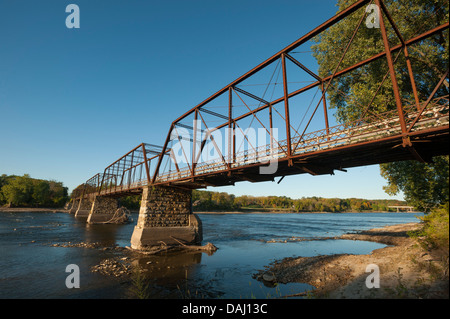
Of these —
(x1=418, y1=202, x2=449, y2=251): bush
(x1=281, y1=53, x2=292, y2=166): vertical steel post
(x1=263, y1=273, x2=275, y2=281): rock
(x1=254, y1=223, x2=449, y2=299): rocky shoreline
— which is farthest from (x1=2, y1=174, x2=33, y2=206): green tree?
(x1=418, y1=202, x2=449, y2=251): bush

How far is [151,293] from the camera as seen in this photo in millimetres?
10547

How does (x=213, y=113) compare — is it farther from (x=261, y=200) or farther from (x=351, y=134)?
(x=261, y=200)

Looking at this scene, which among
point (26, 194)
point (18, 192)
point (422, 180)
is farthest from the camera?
point (26, 194)

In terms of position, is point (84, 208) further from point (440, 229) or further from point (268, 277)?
point (440, 229)

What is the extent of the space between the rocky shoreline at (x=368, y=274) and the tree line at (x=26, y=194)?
112081 millimetres

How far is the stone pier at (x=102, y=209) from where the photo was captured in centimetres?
4752

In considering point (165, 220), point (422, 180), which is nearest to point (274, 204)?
point (165, 220)

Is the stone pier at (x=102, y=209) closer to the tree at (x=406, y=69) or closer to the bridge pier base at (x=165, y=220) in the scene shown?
the bridge pier base at (x=165, y=220)

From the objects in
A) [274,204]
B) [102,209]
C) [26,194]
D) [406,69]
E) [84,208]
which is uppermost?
[406,69]

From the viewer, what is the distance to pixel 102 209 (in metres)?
50.2

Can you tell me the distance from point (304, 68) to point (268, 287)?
47.5 ft

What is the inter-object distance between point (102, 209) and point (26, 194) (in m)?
65.0

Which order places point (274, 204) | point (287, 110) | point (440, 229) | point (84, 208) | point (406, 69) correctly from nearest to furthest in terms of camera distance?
1. point (440, 229)
2. point (287, 110)
3. point (406, 69)
4. point (84, 208)
5. point (274, 204)
